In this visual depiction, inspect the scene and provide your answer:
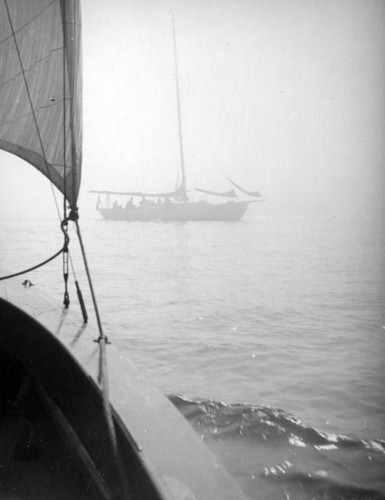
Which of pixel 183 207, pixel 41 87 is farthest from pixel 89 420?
pixel 183 207

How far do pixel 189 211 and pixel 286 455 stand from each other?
65.1 metres

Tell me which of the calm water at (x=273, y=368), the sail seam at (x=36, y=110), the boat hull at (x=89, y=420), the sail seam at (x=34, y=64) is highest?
the sail seam at (x=34, y=64)

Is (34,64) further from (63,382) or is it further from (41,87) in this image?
(63,382)

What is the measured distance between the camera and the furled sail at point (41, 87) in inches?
99.6

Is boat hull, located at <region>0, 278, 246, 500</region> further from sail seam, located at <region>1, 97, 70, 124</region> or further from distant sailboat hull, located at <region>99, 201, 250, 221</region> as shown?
distant sailboat hull, located at <region>99, 201, 250, 221</region>

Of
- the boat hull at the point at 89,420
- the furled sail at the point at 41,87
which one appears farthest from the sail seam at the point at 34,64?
the boat hull at the point at 89,420

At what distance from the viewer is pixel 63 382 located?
6.46 ft

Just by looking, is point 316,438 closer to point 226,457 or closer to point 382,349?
point 226,457

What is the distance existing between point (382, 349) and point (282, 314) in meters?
2.86

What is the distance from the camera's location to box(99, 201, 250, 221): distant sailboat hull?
66.9 metres

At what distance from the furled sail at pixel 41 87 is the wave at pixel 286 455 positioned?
2498 millimetres

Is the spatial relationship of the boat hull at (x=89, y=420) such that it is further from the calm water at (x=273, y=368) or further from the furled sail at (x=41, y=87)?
the calm water at (x=273, y=368)

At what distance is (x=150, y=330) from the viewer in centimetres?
751

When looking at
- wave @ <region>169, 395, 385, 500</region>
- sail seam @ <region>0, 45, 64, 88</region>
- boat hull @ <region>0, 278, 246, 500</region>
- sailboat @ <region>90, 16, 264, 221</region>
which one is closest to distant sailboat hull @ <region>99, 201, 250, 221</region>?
sailboat @ <region>90, 16, 264, 221</region>
